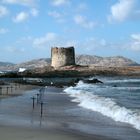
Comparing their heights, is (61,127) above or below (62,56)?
below

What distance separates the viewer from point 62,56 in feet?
291

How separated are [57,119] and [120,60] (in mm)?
183833

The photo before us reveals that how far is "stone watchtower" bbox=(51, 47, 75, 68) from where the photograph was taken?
291ft

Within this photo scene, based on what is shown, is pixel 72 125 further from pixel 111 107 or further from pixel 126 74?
pixel 126 74

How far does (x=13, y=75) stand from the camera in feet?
247

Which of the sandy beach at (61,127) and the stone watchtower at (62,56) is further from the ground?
the stone watchtower at (62,56)

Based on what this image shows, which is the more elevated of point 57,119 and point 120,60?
point 120,60

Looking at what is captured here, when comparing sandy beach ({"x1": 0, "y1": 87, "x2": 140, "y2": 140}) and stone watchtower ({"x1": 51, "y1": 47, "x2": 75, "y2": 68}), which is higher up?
stone watchtower ({"x1": 51, "y1": 47, "x2": 75, "y2": 68})

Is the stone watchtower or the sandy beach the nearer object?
the sandy beach

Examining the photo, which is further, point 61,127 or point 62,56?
point 62,56

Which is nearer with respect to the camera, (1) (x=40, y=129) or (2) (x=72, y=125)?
(1) (x=40, y=129)

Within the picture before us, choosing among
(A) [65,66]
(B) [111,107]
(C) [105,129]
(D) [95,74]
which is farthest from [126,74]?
(C) [105,129]

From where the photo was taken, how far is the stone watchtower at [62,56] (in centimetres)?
8875

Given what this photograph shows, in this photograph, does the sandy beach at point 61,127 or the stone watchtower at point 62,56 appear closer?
A: the sandy beach at point 61,127
